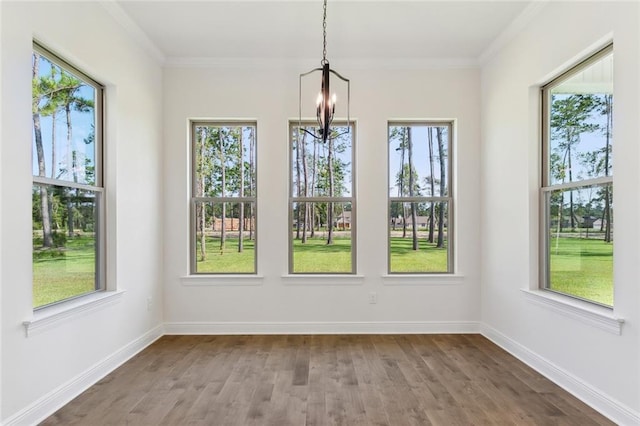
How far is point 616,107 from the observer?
8.55 feet

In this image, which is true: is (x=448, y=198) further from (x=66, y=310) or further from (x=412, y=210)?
(x=66, y=310)

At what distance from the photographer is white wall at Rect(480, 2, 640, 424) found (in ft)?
8.11

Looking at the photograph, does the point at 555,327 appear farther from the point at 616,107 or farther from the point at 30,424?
the point at 30,424

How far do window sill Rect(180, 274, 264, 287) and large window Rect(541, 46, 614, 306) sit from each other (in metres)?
2.88

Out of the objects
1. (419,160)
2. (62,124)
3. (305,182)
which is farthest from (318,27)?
(62,124)

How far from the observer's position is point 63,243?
3018 millimetres

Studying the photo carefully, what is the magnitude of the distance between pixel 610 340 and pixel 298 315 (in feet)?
9.44

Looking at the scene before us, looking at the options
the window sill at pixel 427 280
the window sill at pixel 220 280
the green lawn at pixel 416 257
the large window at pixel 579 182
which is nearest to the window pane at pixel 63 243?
the window sill at pixel 220 280

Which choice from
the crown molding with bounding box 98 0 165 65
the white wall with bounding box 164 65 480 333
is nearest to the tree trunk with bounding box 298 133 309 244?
the white wall with bounding box 164 65 480 333

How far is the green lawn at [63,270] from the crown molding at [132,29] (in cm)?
190

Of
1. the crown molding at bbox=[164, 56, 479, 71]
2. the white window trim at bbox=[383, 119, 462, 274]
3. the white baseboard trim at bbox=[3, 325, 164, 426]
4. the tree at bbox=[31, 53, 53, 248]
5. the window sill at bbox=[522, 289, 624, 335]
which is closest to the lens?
the white baseboard trim at bbox=[3, 325, 164, 426]

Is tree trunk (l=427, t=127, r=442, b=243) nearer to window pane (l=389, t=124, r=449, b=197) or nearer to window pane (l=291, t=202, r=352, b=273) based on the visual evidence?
window pane (l=389, t=124, r=449, b=197)

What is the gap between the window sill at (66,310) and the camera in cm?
250

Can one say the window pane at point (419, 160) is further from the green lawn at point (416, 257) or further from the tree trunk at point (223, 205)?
the tree trunk at point (223, 205)
